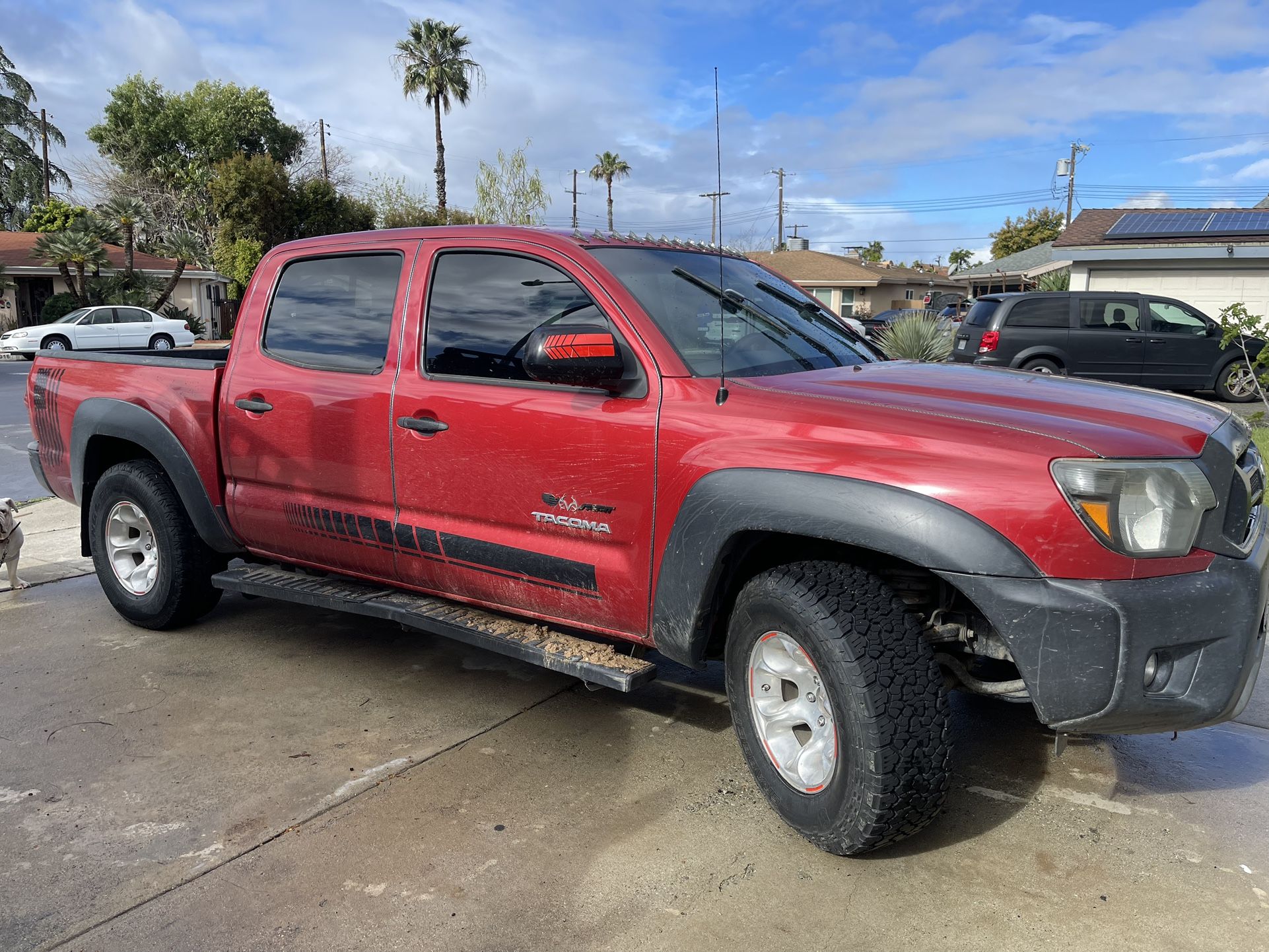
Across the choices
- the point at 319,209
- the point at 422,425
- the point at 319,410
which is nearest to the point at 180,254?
the point at 319,209

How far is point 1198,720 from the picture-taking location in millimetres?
2609

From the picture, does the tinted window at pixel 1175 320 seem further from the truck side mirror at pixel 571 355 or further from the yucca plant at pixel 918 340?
the truck side mirror at pixel 571 355

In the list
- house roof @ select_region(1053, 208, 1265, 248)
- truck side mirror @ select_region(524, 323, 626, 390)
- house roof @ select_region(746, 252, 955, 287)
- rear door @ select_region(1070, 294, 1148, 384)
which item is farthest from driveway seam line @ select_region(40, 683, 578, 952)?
house roof @ select_region(746, 252, 955, 287)

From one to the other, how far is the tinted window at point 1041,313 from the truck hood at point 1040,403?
1193 cm

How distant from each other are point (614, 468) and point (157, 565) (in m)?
2.88

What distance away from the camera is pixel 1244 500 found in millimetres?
2789

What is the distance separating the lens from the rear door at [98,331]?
1067 inches

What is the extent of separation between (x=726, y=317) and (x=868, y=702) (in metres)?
1.54

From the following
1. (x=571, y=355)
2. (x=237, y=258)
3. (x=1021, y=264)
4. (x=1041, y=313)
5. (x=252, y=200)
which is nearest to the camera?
(x=571, y=355)

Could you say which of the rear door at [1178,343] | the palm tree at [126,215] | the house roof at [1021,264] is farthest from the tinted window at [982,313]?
the palm tree at [126,215]

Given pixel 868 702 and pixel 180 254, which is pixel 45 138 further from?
pixel 868 702

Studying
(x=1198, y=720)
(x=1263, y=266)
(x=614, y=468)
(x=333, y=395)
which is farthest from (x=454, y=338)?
(x=1263, y=266)

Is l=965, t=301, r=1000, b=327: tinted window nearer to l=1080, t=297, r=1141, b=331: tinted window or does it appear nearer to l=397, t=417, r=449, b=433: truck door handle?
l=1080, t=297, r=1141, b=331: tinted window

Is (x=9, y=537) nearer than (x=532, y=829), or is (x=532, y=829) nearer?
(x=532, y=829)
